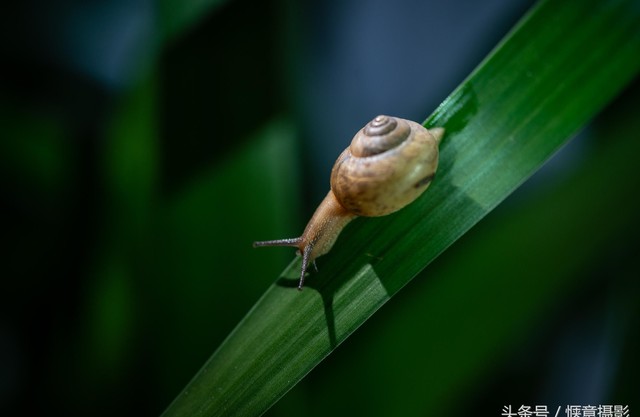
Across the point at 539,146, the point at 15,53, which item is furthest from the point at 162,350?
the point at 15,53

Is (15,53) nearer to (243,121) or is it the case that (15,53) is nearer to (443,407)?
(243,121)

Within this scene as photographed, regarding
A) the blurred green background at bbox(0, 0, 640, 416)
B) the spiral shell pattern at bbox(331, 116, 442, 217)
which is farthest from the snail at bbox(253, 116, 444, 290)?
the blurred green background at bbox(0, 0, 640, 416)

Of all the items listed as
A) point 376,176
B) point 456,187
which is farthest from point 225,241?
point 456,187

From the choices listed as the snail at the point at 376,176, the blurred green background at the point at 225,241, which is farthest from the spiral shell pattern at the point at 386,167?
the blurred green background at the point at 225,241

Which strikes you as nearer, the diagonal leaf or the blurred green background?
the diagonal leaf

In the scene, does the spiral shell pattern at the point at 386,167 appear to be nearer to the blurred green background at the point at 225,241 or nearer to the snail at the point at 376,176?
the snail at the point at 376,176

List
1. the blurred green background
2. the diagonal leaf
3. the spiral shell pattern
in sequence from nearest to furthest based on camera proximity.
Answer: the diagonal leaf → the spiral shell pattern → the blurred green background

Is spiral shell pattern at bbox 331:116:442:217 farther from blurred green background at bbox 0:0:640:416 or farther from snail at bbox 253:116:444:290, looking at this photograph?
blurred green background at bbox 0:0:640:416
